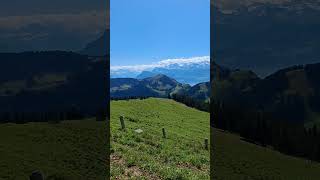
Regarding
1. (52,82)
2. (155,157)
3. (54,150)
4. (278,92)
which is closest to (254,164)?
(278,92)

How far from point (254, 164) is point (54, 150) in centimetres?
1369

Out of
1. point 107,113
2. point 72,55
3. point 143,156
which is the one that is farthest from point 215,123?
point 72,55

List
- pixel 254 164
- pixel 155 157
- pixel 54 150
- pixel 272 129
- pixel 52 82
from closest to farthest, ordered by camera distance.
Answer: pixel 54 150 → pixel 52 82 → pixel 254 164 → pixel 272 129 → pixel 155 157

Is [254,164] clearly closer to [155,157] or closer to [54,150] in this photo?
[155,157]

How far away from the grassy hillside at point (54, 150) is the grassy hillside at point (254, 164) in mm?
8440

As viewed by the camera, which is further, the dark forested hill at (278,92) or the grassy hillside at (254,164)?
the dark forested hill at (278,92)

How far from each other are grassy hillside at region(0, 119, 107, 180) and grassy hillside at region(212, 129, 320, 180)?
332 inches

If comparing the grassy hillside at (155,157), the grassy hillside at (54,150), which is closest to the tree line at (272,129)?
the grassy hillside at (155,157)

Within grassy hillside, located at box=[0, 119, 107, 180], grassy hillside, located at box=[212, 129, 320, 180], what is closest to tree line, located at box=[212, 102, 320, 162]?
grassy hillside, located at box=[212, 129, 320, 180]

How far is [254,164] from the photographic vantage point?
33.9m

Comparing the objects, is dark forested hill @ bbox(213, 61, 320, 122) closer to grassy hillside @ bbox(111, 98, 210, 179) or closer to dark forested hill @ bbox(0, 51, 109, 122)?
grassy hillside @ bbox(111, 98, 210, 179)

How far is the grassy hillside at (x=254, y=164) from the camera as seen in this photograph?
110 ft

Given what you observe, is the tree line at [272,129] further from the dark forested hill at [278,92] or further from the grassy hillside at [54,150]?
the grassy hillside at [54,150]

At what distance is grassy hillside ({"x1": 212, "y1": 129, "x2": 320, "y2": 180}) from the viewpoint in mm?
33438
